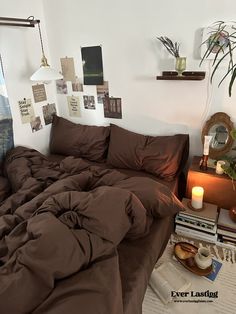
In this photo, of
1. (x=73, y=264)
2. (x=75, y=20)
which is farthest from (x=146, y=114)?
(x=73, y=264)

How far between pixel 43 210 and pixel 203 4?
1.64 metres

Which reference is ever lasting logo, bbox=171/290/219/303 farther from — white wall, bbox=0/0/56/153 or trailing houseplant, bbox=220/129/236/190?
white wall, bbox=0/0/56/153

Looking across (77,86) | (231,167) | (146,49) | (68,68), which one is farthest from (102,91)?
(231,167)

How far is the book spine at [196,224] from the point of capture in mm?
1680

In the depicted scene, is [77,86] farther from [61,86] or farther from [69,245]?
[69,245]

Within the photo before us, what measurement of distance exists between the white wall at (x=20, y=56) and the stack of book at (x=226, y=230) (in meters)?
1.77

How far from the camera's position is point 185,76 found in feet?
5.64

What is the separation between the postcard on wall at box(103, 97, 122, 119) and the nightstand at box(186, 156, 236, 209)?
32.8 inches

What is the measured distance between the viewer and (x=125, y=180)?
1446 millimetres

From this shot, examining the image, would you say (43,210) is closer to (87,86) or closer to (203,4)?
(87,86)

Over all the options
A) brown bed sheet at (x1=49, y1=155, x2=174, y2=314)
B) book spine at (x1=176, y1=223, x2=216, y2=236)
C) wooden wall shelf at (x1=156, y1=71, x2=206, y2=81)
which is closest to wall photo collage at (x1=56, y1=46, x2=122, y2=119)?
wooden wall shelf at (x1=156, y1=71, x2=206, y2=81)

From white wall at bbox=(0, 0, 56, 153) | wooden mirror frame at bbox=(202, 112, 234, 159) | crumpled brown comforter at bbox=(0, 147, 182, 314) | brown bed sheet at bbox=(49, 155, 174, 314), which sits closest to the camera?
crumpled brown comforter at bbox=(0, 147, 182, 314)

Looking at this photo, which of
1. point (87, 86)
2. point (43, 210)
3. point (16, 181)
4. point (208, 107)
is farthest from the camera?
point (87, 86)

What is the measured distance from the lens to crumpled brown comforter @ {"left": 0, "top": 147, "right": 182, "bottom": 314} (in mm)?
808
